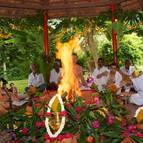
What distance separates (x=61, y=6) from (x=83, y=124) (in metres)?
7.21

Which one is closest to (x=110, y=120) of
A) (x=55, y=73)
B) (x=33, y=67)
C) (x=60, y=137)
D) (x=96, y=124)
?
(x=96, y=124)

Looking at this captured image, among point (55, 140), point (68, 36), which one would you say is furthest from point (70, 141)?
point (68, 36)

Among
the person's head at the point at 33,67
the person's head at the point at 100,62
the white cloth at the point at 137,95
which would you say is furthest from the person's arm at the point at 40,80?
the white cloth at the point at 137,95

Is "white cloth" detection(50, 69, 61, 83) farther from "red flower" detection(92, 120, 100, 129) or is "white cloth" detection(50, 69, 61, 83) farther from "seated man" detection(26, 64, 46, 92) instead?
"red flower" detection(92, 120, 100, 129)

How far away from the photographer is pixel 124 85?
826 cm

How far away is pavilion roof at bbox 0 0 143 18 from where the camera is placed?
11078 mm

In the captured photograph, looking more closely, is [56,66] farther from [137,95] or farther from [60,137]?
[60,137]

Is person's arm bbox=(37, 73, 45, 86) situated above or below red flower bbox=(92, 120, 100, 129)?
above

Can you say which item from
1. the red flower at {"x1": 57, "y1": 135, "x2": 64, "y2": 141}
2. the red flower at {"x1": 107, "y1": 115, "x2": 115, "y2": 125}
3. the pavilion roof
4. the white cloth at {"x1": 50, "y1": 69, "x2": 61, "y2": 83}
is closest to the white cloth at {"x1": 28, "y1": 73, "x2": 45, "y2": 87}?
the white cloth at {"x1": 50, "y1": 69, "x2": 61, "y2": 83}

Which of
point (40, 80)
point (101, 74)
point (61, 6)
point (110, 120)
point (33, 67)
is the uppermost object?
point (61, 6)

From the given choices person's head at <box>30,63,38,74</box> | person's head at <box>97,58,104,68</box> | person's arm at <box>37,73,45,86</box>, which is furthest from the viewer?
person's arm at <box>37,73,45,86</box>

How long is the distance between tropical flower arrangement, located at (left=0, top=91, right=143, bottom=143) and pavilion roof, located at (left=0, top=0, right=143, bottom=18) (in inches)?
243

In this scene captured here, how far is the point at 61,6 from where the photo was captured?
11352mm

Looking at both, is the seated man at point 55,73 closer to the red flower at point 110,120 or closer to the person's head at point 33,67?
the person's head at point 33,67
